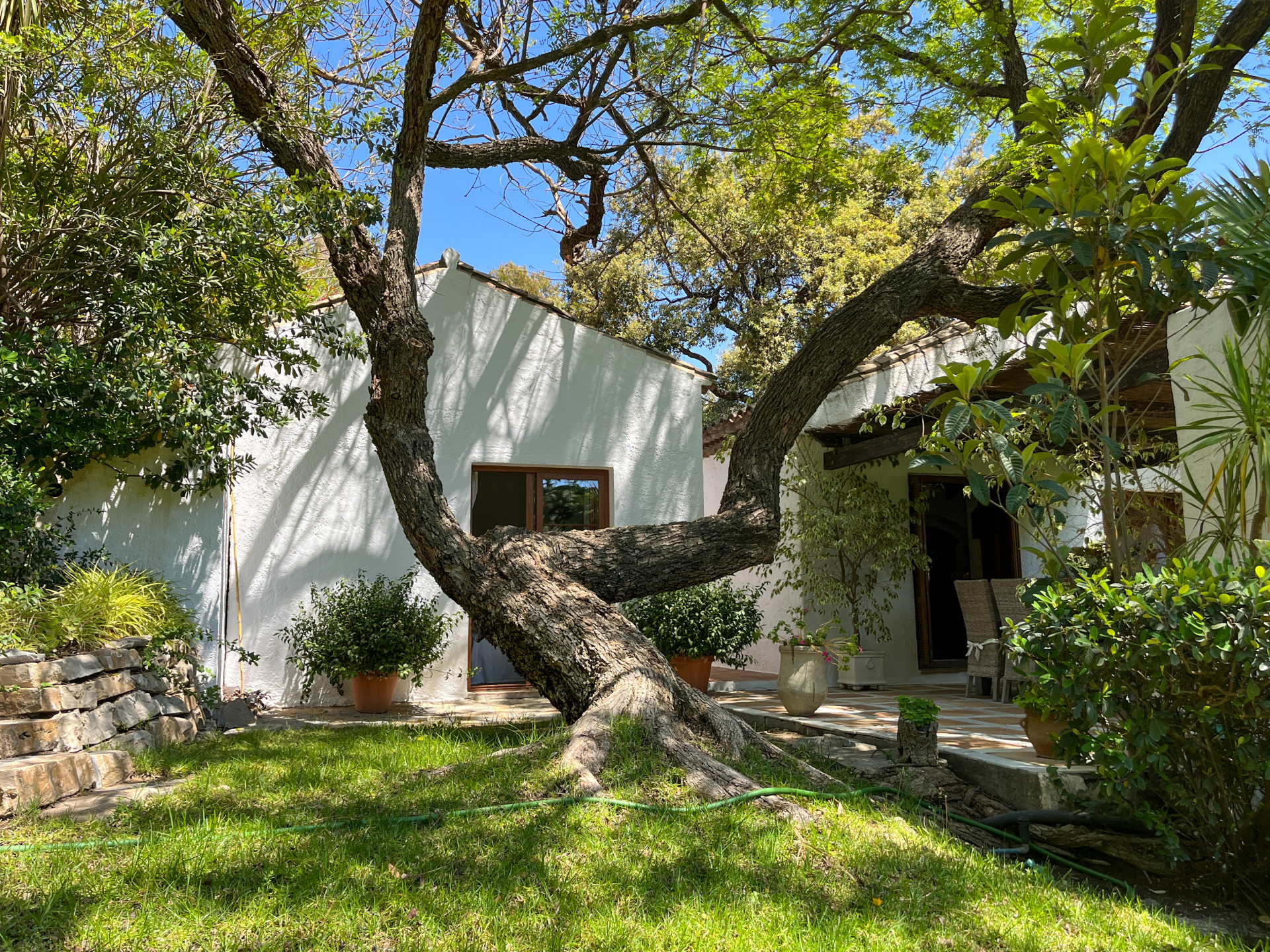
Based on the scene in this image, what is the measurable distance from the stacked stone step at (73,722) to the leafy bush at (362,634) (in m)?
1.62

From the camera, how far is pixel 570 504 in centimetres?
890

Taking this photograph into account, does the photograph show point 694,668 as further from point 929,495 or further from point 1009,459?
point 1009,459

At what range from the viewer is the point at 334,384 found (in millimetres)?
8141

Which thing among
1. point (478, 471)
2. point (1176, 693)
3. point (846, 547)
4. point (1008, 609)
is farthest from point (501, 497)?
point (1176, 693)

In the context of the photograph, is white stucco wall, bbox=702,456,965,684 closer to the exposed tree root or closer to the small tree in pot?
the small tree in pot

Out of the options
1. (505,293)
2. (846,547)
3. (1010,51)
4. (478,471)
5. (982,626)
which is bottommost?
(982,626)

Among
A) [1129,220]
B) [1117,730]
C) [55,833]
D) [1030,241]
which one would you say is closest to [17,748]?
[55,833]

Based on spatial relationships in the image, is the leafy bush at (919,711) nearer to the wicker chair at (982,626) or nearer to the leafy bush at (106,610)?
the wicker chair at (982,626)

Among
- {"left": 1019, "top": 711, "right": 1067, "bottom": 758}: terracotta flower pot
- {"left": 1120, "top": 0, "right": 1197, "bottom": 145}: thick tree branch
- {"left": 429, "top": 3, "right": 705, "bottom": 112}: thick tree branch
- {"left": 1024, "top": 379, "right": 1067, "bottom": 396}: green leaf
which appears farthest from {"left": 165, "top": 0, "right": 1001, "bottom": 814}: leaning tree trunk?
{"left": 1024, "top": 379, "right": 1067, "bottom": 396}: green leaf

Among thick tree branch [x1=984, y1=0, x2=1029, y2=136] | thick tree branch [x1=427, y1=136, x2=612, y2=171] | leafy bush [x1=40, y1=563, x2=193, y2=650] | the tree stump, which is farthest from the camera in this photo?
thick tree branch [x1=427, y1=136, x2=612, y2=171]

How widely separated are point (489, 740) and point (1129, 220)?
4.35m

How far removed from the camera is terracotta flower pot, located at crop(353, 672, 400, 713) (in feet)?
23.7

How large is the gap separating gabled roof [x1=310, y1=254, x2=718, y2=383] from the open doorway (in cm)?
330

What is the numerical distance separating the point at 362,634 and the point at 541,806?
4.08m
